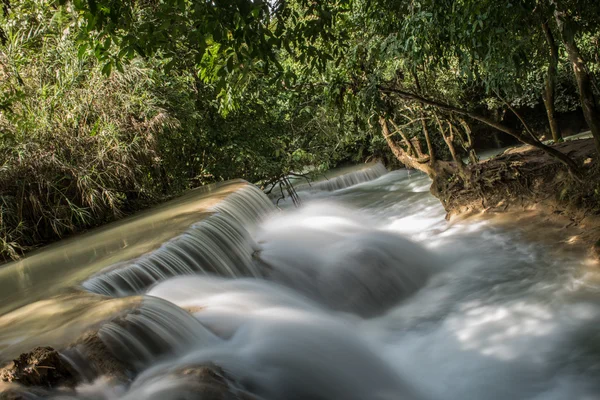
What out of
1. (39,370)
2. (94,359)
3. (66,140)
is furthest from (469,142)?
(39,370)

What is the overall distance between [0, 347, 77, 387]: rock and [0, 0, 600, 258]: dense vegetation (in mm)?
1804

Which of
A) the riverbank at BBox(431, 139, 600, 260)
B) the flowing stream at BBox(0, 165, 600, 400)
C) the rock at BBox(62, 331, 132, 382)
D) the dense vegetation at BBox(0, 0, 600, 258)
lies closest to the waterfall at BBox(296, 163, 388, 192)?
the dense vegetation at BBox(0, 0, 600, 258)

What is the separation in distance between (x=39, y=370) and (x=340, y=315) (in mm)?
3541

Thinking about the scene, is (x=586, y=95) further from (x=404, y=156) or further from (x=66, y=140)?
(x=66, y=140)

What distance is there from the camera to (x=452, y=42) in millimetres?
5473

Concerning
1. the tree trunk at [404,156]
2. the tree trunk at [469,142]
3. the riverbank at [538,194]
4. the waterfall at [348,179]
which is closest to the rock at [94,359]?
the riverbank at [538,194]

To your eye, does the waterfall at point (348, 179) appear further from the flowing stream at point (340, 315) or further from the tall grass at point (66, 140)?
the flowing stream at point (340, 315)

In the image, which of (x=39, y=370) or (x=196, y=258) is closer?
(x=39, y=370)

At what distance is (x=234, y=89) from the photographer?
15.3 ft

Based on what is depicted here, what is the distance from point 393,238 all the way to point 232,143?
21.1ft

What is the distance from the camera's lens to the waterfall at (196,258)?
190 inches

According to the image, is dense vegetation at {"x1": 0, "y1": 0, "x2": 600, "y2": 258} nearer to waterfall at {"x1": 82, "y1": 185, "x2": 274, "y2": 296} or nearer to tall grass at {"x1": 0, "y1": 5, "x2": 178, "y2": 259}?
tall grass at {"x1": 0, "y1": 5, "x2": 178, "y2": 259}

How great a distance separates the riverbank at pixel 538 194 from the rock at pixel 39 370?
5.50 m

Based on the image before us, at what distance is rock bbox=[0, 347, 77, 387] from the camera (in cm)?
279
